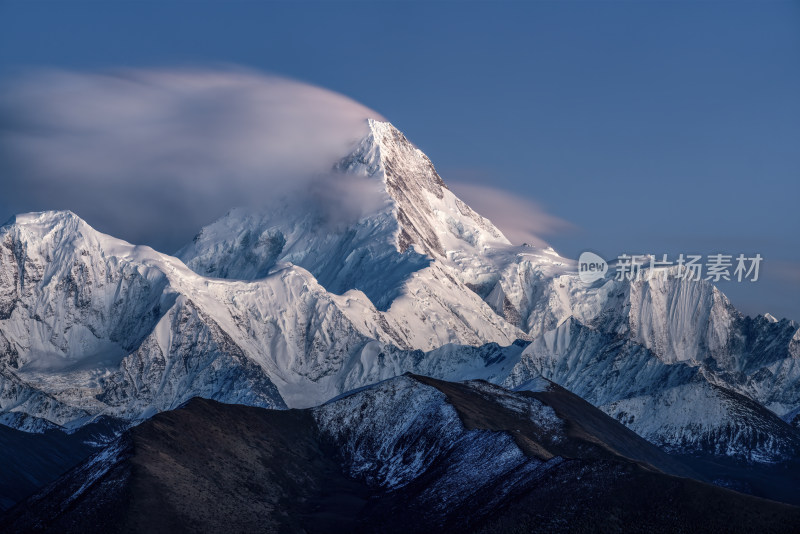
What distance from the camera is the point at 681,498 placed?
142250mm

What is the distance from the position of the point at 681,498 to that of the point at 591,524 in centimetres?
985

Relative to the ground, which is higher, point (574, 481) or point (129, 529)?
point (574, 481)

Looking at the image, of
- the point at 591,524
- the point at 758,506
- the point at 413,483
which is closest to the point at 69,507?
the point at 413,483

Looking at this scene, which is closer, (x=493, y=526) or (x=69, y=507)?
(x=493, y=526)

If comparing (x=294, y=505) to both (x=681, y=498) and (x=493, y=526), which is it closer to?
(x=493, y=526)

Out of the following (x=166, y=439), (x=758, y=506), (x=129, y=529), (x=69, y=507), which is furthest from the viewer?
(x=166, y=439)

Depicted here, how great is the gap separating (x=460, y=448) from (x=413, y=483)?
8.62m

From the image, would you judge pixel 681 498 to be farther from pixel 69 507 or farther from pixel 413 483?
pixel 69 507

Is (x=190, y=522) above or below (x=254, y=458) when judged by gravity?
below

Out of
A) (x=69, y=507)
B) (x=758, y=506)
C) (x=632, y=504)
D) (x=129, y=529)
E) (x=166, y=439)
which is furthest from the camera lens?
(x=166, y=439)

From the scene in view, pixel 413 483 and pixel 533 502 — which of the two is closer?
pixel 533 502

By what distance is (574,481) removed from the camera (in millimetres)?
156125

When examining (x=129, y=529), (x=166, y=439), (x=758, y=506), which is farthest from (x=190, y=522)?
(x=758, y=506)

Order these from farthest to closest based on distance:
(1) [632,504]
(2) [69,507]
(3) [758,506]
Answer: (2) [69,507] < (1) [632,504] < (3) [758,506]
